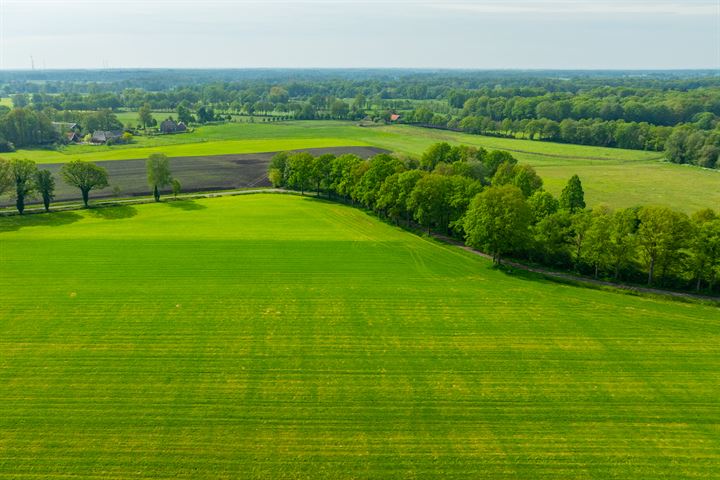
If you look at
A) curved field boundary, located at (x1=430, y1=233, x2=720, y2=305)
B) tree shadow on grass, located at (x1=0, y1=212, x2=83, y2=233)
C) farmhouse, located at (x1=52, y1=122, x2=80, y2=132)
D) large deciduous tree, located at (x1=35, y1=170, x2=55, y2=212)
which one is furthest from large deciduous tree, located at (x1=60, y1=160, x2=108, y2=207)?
farmhouse, located at (x1=52, y1=122, x2=80, y2=132)

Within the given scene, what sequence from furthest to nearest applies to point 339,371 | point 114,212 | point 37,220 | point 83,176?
point 83,176
point 114,212
point 37,220
point 339,371

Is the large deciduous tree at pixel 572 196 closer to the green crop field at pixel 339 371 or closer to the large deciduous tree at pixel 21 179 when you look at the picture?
the green crop field at pixel 339 371

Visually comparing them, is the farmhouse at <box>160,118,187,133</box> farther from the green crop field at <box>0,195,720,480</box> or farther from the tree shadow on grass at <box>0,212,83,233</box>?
the green crop field at <box>0,195,720,480</box>

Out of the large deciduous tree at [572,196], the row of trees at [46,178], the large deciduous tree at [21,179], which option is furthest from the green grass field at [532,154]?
the large deciduous tree at [21,179]

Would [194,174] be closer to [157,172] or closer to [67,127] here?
[157,172]

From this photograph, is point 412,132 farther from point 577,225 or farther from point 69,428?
point 69,428

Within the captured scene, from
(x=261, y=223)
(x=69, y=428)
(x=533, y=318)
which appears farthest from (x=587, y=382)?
(x=261, y=223)

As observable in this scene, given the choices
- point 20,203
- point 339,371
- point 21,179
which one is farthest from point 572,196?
point 20,203
